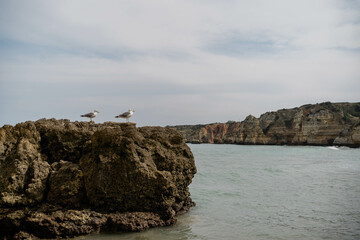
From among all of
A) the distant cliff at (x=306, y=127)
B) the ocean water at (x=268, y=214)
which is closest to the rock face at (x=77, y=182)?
the ocean water at (x=268, y=214)

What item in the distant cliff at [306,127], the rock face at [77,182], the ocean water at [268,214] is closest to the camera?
the rock face at [77,182]

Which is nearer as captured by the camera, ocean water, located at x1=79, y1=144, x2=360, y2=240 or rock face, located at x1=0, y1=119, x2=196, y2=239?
rock face, located at x1=0, y1=119, x2=196, y2=239

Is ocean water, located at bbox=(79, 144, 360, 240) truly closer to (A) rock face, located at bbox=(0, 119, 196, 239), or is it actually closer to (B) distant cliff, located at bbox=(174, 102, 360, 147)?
(A) rock face, located at bbox=(0, 119, 196, 239)

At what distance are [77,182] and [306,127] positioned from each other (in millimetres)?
77861

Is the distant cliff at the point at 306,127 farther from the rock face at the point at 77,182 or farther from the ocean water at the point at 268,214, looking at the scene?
the rock face at the point at 77,182

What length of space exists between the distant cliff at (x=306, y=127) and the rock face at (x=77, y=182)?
207 ft

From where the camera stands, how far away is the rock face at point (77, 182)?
6.02 meters

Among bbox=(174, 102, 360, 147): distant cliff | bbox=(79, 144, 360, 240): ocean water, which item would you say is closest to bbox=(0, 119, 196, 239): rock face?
bbox=(79, 144, 360, 240): ocean water

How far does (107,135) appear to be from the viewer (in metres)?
6.96

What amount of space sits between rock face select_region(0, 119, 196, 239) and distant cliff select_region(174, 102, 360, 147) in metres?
63.2

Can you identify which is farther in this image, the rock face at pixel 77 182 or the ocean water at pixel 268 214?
the ocean water at pixel 268 214

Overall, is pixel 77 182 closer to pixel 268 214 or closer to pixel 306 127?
pixel 268 214

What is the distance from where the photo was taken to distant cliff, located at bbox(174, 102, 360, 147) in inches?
2771

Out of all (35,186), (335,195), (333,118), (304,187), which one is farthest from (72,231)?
(333,118)
